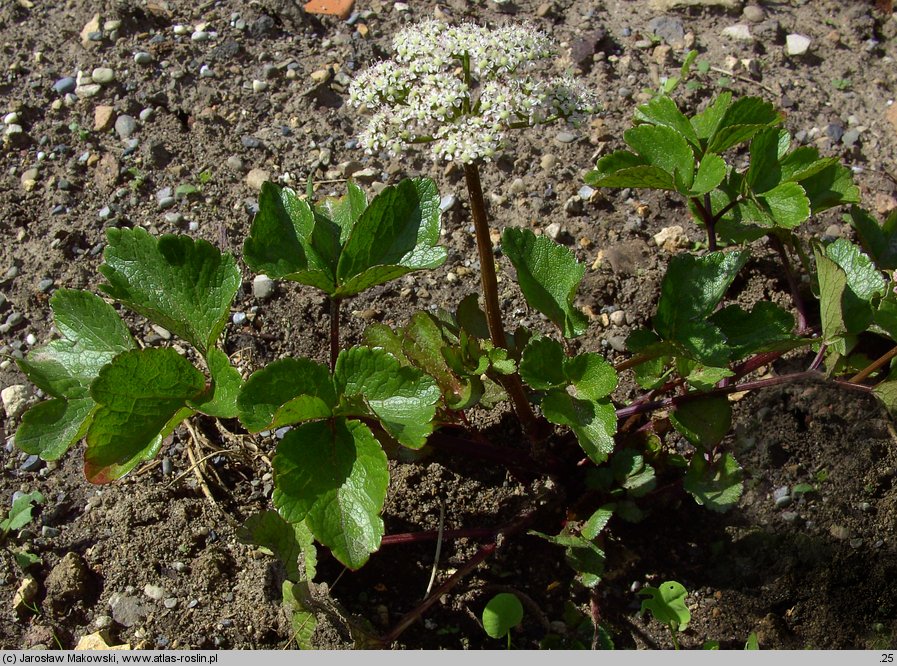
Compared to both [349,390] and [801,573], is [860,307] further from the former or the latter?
[349,390]

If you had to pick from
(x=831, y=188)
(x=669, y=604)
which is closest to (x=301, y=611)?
(x=669, y=604)

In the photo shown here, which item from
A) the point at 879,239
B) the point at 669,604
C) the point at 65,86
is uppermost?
the point at 65,86

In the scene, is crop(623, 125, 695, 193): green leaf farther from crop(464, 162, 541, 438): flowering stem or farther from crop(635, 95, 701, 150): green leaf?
crop(464, 162, 541, 438): flowering stem

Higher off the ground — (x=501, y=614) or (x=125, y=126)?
(x=125, y=126)

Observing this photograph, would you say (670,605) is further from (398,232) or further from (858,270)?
(398,232)

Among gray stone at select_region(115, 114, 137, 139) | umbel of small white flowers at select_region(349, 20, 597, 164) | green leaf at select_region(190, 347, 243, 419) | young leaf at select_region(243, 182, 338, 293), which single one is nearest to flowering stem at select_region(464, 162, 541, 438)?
umbel of small white flowers at select_region(349, 20, 597, 164)

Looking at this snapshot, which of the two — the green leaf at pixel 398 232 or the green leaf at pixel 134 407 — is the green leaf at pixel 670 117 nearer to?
the green leaf at pixel 398 232

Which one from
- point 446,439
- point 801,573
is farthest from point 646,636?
point 446,439
